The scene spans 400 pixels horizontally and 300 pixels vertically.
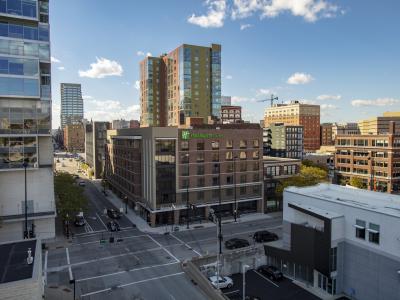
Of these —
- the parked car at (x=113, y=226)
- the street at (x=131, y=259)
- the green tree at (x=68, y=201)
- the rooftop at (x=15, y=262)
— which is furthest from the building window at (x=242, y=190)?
the rooftop at (x=15, y=262)

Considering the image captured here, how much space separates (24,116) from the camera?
2018 inches

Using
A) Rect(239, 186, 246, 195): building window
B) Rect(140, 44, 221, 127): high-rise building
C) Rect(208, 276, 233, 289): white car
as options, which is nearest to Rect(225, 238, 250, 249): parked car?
Rect(208, 276, 233, 289): white car

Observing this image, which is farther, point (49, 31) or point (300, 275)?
point (49, 31)

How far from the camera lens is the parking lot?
35.8 meters

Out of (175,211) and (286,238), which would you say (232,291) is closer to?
(286,238)

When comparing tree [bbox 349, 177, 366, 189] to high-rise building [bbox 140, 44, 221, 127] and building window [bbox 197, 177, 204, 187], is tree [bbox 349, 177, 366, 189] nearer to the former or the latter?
building window [bbox 197, 177, 204, 187]

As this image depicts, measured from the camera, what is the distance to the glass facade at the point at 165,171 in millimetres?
60625

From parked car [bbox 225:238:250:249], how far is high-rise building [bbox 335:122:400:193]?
188 feet

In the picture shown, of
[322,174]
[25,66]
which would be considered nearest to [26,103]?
[25,66]

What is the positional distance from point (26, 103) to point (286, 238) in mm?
43455

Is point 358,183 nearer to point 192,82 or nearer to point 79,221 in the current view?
point 192,82

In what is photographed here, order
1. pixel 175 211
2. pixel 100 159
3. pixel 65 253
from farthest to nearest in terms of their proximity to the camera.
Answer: pixel 100 159 < pixel 175 211 < pixel 65 253

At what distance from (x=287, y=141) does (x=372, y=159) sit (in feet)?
138

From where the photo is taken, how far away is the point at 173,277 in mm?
38688
